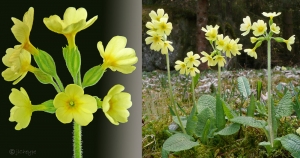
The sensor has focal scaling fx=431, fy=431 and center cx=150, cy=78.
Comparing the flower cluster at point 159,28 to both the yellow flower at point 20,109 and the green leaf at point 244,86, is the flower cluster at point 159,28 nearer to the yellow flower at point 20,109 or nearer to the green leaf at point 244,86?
the green leaf at point 244,86

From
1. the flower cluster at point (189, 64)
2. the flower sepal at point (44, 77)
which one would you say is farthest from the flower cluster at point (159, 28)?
the flower sepal at point (44, 77)

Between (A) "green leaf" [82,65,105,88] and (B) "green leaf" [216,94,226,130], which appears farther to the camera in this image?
(B) "green leaf" [216,94,226,130]

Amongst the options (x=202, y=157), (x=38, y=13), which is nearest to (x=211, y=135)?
(x=202, y=157)

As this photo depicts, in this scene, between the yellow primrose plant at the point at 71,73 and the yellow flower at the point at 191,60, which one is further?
the yellow flower at the point at 191,60

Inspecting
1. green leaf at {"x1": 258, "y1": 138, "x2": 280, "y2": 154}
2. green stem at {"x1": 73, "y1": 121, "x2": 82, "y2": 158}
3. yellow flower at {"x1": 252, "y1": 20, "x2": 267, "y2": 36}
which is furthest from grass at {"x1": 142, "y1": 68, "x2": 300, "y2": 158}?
green stem at {"x1": 73, "y1": 121, "x2": 82, "y2": 158}

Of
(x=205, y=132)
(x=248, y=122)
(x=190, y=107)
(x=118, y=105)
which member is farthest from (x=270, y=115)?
(x=118, y=105)

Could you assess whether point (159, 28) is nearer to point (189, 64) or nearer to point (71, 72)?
point (189, 64)

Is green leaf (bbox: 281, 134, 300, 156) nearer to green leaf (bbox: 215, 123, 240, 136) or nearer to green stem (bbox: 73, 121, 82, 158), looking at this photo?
green leaf (bbox: 215, 123, 240, 136)
